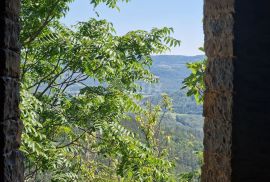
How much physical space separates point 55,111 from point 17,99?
486cm

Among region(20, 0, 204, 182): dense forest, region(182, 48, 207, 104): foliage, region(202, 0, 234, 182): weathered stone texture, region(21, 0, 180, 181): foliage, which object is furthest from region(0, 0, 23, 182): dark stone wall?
region(21, 0, 180, 181): foliage

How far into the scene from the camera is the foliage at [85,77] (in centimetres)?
595

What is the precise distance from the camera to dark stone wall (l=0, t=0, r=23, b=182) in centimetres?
143

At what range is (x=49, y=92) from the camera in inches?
290

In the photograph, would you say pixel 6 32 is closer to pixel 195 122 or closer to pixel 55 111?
pixel 55 111

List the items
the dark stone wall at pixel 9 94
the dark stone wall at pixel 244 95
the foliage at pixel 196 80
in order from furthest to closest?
1. the foliage at pixel 196 80
2. the dark stone wall at pixel 244 95
3. the dark stone wall at pixel 9 94

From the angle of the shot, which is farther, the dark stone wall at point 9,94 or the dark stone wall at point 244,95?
the dark stone wall at point 244,95

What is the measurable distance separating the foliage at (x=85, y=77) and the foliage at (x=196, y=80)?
2.51 m

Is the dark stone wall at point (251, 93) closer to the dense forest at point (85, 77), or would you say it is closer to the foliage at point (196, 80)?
the foliage at point (196, 80)

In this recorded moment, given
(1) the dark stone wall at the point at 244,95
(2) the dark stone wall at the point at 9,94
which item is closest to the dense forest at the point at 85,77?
(2) the dark stone wall at the point at 9,94

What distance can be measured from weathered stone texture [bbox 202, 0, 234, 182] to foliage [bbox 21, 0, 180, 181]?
4088 millimetres

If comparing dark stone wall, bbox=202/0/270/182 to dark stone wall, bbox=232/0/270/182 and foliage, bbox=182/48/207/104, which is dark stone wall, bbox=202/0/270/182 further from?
foliage, bbox=182/48/207/104

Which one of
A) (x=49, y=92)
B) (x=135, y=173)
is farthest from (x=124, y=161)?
(x=49, y=92)

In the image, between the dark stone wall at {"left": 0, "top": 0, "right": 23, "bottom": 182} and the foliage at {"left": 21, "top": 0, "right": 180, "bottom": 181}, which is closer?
the dark stone wall at {"left": 0, "top": 0, "right": 23, "bottom": 182}
